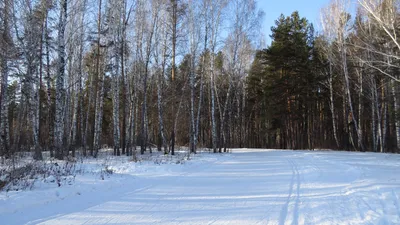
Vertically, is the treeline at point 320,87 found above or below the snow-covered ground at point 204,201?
above

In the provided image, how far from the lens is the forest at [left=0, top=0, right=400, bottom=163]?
571 inches

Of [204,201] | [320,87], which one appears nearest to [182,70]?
[320,87]

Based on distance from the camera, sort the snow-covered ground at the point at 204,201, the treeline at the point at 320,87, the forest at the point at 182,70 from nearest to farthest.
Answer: the snow-covered ground at the point at 204,201 → the forest at the point at 182,70 → the treeline at the point at 320,87

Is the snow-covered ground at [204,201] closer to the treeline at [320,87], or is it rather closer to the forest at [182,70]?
the forest at [182,70]

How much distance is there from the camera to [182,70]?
95.5 ft

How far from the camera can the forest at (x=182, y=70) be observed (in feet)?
47.6

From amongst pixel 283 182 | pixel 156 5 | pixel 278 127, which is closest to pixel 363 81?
pixel 278 127

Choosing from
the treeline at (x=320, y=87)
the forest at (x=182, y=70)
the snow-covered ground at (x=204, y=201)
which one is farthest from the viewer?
the treeline at (x=320, y=87)

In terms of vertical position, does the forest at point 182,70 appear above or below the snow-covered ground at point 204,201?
above

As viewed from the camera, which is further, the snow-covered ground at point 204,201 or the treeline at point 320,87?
the treeline at point 320,87

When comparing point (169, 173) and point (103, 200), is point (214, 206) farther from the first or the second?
point (169, 173)

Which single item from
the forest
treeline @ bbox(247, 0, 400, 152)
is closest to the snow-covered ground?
the forest

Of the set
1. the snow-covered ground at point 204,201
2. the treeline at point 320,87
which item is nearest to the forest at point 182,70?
the treeline at point 320,87

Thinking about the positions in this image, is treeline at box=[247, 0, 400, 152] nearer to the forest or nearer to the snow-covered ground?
the forest
